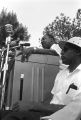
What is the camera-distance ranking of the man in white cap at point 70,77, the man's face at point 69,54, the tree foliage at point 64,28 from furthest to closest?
the tree foliage at point 64,28 → the man's face at point 69,54 → the man in white cap at point 70,77

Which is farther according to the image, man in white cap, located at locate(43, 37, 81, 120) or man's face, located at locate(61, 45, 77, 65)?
man's face, located at locate(61, 45, 77, 65)

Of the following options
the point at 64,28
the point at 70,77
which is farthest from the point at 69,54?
the point at 64,28

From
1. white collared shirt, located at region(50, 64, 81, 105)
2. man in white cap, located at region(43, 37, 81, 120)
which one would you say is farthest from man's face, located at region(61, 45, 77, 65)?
white collared shirt, located at region(50, 64, 81, 105)

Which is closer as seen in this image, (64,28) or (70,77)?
(70,77)

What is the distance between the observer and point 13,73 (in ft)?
15.1

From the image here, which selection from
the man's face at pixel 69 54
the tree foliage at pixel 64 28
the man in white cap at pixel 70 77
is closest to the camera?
the man in white cap at pixel 70 77

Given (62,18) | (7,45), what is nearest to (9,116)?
(7,45)

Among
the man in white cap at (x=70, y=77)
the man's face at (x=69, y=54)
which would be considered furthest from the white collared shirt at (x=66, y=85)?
the man's face at (x=69, y=54)

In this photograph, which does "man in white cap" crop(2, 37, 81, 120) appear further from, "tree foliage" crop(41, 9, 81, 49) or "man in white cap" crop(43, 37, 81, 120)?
"tree foliage" crop(41, 9, 81, 49)

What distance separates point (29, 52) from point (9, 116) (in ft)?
6.93

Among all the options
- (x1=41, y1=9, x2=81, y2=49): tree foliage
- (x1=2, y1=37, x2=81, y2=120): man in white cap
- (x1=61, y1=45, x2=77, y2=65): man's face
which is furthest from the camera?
(x1=41, y1=9, x2=81, y2=49): tree foliage

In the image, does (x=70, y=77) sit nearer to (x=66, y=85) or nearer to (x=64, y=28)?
(x=66, y=85)

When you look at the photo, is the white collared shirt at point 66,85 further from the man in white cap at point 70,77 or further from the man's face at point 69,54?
the man's face at point 69,54

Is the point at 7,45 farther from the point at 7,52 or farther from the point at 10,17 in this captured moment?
the point at 10,17
